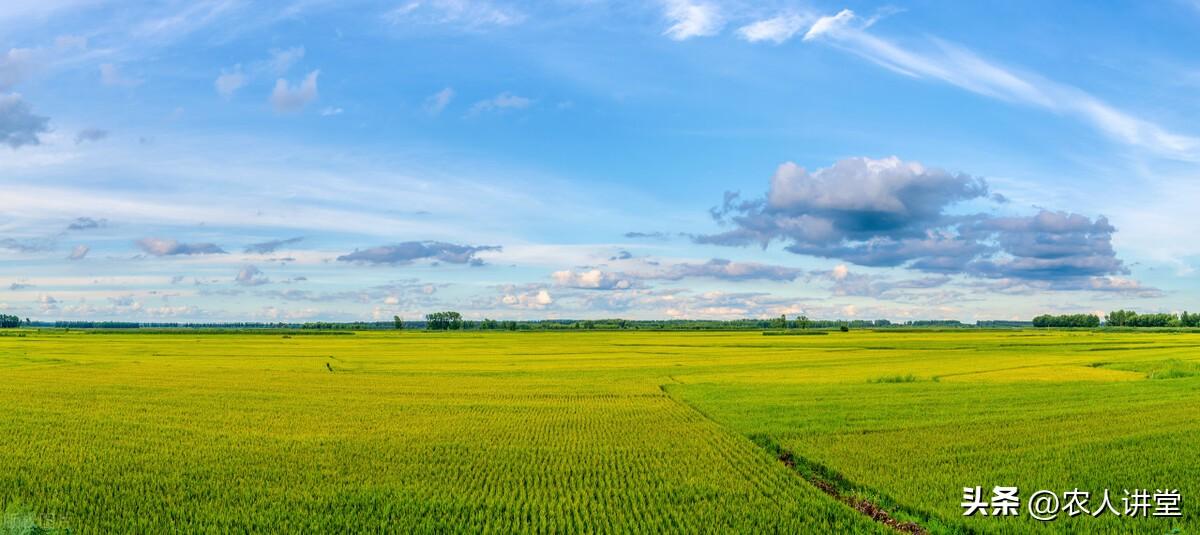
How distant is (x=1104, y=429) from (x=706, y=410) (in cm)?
1284

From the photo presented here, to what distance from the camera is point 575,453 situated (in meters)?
19.8

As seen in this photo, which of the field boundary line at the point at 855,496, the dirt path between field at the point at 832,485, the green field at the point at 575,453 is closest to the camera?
the field boundary line at the point at 855,496

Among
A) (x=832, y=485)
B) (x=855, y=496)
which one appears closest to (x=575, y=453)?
(x=832, y=485)

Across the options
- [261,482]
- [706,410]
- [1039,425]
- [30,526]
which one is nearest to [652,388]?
[706,410]

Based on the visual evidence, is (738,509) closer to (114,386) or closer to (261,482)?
(261,482)

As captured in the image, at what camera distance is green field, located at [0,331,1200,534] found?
13953 mm

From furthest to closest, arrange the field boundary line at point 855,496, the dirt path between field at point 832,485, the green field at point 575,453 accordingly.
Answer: the green field at point 575,453 < the dirt path between field at point 832,485 < the field boundary line at point 855,496

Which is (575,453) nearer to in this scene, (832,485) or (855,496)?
(832,485)

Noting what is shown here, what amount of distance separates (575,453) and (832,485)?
21.1 ft

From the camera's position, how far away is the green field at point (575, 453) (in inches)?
549

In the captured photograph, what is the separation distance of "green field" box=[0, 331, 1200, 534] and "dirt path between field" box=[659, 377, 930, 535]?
0.10 metres

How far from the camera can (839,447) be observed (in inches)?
797

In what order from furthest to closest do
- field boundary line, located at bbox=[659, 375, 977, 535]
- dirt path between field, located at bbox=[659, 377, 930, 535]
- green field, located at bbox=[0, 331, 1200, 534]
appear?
green field, located at bbox=[0, 331, 1200, 534], dirt path between field, located at bbox=[659, 377, 930, 535], field boundary line, located at bbox=[659, 375, 977, 535]

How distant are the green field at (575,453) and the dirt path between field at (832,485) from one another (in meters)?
0.10
